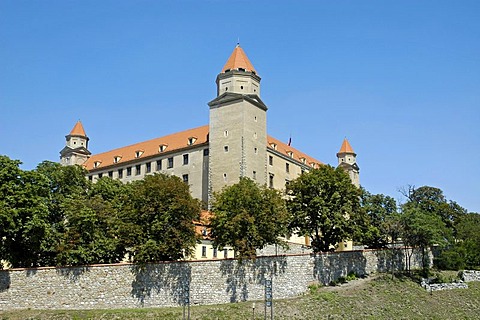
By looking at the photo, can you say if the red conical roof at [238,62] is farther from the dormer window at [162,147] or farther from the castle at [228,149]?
the dormer window at [162,147]

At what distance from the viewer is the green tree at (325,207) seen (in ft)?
155

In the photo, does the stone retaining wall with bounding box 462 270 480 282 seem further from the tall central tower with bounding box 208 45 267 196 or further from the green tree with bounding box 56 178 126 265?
the green tree with bounding box 56 178 126 265

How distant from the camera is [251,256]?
140ft

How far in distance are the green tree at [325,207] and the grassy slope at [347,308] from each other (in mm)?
4661

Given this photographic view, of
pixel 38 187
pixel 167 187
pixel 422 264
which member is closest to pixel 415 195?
pixel 422 264

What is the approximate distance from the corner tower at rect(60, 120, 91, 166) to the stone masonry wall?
2002 inches

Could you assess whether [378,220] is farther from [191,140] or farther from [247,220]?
[191,140]

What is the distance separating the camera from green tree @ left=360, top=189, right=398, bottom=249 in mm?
48513

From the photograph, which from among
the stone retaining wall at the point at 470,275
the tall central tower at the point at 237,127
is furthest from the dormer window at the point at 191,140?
the stone retaining wall at the point at 470,275

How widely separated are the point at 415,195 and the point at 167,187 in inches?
1933

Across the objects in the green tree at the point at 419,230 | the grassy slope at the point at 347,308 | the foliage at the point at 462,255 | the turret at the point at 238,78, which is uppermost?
the turret at the point at 238,78

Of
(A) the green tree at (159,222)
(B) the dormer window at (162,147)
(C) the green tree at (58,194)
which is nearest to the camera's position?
(A) the green tree at (159,222)

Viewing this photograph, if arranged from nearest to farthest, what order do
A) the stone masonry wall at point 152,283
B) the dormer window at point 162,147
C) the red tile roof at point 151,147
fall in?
1. the stone masonry wall at point 152,283
2. the red tile roof at point 151,147
3. the dormer window at point 162,147

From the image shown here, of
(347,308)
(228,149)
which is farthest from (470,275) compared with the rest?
(228,149)
